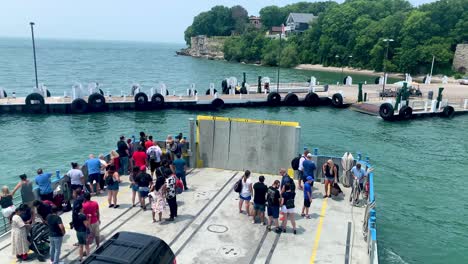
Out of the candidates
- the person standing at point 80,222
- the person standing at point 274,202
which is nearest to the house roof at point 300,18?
the person standing at point 274,202

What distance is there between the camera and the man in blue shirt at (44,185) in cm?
1120

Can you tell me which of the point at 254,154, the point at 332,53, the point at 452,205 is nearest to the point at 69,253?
the point at 254,154

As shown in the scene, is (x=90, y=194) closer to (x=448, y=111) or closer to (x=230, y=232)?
(x=230, y=232)

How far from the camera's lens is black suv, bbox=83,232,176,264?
267 inches

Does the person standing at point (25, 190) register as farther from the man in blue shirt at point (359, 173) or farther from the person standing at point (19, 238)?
the man in blue shirt at point (359, 173)

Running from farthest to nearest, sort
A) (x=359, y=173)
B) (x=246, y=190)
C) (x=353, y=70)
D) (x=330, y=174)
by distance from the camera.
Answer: (x=353, y=70) → (x=330, y=174) → (x=359, y=173) → (x=246, y=190)

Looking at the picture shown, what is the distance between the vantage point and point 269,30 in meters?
174

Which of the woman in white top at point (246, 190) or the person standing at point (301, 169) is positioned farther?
the person standing at point (301, 169)

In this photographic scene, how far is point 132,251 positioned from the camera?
23.1ft

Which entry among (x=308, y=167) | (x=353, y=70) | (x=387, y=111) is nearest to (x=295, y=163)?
(x=308, y=167)

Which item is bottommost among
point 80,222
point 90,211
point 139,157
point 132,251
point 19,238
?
point 19,238

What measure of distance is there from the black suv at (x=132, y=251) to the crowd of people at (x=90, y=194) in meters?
2.19

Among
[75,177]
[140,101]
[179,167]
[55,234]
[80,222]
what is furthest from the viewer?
[140,101]

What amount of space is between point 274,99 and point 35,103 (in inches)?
998
